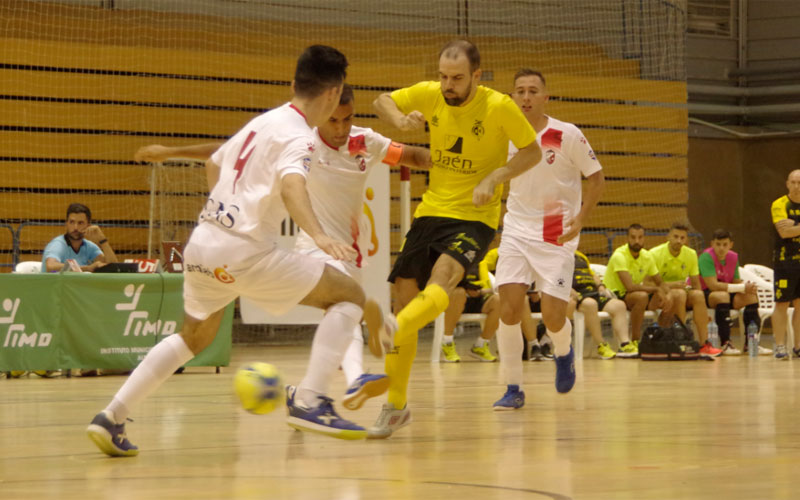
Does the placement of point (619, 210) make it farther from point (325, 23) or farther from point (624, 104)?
point (325, 23)

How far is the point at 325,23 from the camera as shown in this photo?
1697 cm

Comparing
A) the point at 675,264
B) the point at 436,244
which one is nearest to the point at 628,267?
the point at 675,264

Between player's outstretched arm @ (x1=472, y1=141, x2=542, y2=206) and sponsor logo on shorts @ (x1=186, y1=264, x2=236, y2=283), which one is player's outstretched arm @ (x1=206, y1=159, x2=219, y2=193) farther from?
player's outstretched arm @ (x1=472, y1=141, x2=542, y2=206)

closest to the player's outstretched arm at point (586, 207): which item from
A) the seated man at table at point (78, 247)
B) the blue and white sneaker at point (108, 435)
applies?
the blue and white sneaker at point (108, 435)

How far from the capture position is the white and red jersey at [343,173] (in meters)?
5.76

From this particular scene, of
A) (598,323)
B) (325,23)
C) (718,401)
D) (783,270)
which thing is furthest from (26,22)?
(718,401)

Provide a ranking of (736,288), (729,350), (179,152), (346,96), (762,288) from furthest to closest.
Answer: (762,288)
(736,288)
(729,350)
(346,96)
(179,152)

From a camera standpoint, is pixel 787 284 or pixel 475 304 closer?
pixel 787 284

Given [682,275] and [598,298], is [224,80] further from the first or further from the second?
[682,275]

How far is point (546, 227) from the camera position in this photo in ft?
23.7

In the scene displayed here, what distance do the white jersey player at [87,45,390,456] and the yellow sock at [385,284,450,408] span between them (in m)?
0.48

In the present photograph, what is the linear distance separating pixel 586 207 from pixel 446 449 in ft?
9.16

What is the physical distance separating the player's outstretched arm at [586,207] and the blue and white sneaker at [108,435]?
345 centimetres

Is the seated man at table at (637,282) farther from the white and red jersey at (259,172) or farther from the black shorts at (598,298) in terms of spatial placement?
the white and red jersey at (259,172)
